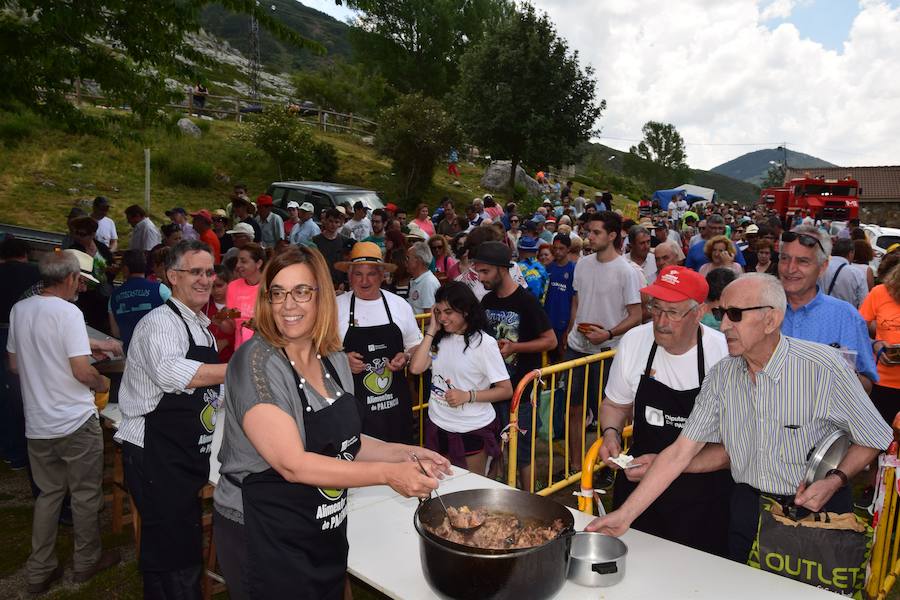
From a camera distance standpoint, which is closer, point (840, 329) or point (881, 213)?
point (840, 329)

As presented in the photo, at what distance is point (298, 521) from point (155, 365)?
4.81ft

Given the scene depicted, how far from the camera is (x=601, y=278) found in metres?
6.64

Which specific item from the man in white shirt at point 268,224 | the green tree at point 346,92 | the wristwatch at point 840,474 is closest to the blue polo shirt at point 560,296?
the wristwatch at point 840,474

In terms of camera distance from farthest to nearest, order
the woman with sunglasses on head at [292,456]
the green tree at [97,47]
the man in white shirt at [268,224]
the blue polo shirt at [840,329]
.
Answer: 1. the man in white shirt at [268,224]
2. the green tree at [97,47]
3. the blue polo shirt at [840,329]
4. the woman with sunglasses on head at [292,456]

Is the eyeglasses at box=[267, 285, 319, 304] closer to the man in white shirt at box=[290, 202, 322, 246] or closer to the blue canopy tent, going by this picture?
the man in white shirt at box=[290, 202, 322, 246]

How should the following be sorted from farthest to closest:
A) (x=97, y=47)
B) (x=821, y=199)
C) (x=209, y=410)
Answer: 1. (x=821, y=199)
2. (x=97, y=47)
3. (x=209, y=410)

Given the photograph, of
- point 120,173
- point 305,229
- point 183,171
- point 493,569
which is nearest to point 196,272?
point 493,569

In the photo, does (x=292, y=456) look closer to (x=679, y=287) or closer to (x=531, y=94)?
(x=679, y=287)

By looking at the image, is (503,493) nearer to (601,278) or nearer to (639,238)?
(601,278)

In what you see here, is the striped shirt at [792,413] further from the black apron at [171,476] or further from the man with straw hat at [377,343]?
the black apron at [171,476]

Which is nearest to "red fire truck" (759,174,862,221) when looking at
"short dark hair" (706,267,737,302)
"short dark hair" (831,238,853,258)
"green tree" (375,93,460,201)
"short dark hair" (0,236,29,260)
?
"green tree" (375,93,460,201)

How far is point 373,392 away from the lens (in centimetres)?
487

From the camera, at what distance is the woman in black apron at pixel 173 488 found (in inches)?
140

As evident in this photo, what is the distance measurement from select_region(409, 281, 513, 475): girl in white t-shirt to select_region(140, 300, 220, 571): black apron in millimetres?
1691
